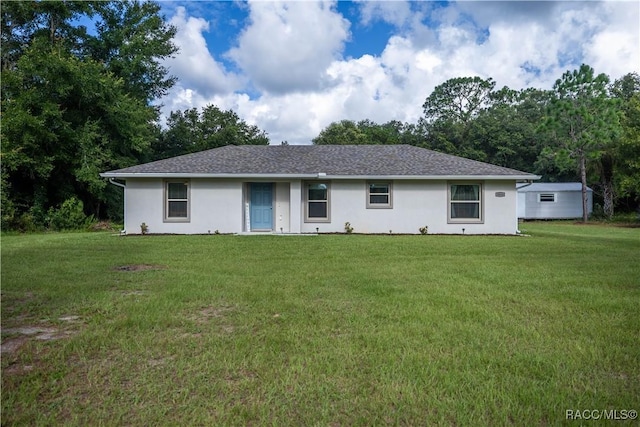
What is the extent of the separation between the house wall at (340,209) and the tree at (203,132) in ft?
55.2

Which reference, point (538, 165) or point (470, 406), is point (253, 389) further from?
point (538, 165)

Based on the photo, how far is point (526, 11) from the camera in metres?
11.8

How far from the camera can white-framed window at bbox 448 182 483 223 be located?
1427cm

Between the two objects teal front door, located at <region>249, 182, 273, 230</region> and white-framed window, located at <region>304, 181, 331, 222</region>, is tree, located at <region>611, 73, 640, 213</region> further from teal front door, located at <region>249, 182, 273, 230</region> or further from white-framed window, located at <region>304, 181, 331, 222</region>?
teal front door, located at <region>249, 182, 273, 230</region>

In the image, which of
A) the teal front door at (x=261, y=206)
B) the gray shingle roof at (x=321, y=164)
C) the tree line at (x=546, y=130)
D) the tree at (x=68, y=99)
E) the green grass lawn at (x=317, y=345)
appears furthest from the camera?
the tree line at (x=546, y=130)

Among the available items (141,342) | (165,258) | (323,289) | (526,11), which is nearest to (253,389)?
(141,342)

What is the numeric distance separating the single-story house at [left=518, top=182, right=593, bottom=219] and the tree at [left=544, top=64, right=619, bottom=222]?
1.72 m

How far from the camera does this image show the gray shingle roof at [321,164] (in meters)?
13.9

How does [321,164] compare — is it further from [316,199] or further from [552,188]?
[552,188]

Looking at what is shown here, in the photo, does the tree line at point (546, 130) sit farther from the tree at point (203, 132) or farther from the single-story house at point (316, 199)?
the single-story house at point (316, 199)

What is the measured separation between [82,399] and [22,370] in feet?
2.73

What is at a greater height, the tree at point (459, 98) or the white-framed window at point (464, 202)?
the tree at point (459, 98)

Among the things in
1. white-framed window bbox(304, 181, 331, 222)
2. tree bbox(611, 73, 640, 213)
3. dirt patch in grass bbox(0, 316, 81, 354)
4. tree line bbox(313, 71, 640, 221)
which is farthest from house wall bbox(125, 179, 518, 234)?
tree line bbox(313, 71, 640, 221)

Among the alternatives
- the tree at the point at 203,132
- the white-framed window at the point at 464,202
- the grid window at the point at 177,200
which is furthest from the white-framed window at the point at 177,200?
the tree at the point at 203,132
